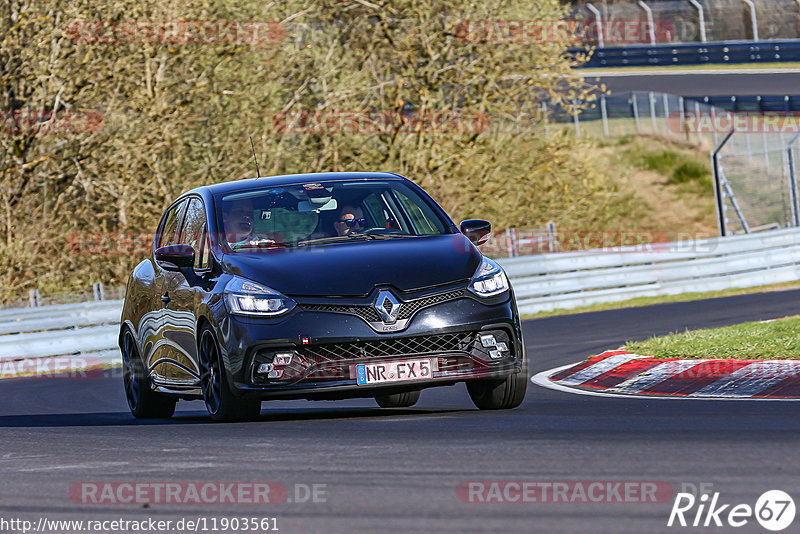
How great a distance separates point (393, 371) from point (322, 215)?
1516 millimetres

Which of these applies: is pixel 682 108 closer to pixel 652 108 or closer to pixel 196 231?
pixel 652 108

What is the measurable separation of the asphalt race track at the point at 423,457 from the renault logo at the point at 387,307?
0.64m

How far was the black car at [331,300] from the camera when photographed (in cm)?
846

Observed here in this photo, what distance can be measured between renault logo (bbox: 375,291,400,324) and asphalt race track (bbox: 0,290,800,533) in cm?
64

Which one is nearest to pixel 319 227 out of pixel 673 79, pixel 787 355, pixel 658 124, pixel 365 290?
pixel 365 290

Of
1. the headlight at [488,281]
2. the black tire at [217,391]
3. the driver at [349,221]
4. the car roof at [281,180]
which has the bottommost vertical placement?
the black tire at [217,391]

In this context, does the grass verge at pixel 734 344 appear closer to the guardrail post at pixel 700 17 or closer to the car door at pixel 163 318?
the car door at pixel 163 318

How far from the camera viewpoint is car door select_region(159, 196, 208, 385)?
9.50 metres

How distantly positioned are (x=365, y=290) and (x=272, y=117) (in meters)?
19.2

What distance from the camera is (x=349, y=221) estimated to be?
31.2 feet

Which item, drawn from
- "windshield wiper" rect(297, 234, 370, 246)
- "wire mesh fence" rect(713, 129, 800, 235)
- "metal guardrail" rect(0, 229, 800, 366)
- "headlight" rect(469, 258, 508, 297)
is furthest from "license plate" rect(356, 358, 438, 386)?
"wire mesh fence" rect(713, 129, 800, 235)

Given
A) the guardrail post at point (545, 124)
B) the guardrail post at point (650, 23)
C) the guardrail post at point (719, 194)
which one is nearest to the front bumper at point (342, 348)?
the guardrail post at point (719, 194)

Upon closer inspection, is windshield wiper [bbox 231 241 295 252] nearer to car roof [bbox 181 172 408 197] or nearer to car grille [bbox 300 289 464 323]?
car roof [bbox 181 172 408 197]

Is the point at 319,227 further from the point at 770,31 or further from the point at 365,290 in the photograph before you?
the point at 770,31
